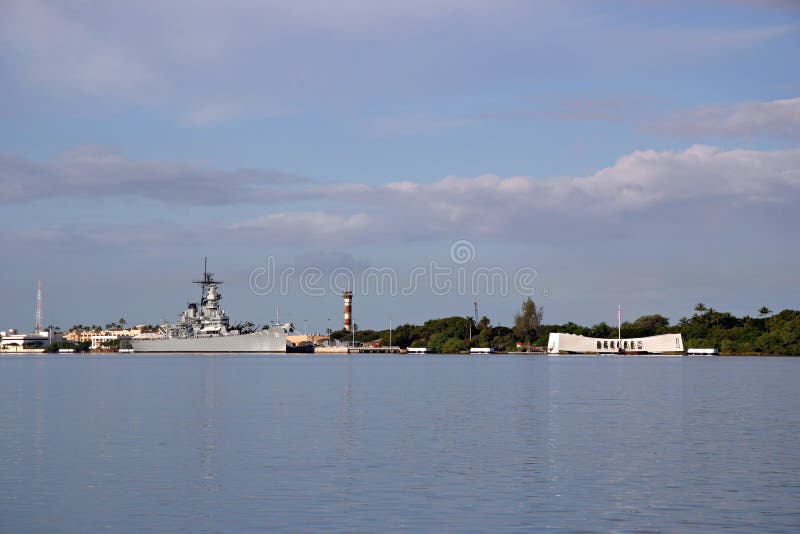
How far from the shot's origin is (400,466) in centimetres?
3512

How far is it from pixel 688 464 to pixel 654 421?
17.5m

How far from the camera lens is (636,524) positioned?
25.0 metres

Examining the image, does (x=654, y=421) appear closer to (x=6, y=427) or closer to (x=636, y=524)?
(x=636, y=524)

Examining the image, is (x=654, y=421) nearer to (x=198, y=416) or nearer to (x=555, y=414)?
(x=555, y=414)

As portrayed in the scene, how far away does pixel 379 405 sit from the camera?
65.4 meters

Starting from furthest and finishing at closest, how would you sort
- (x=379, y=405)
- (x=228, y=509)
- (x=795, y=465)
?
(x=379, y=405) → (x=795, y=465) → (x=228, y=509)

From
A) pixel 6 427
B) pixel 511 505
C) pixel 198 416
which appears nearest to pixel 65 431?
pixel 6 427

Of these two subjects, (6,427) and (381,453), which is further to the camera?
(6,427)

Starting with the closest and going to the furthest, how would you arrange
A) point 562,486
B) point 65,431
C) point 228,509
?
point 228,509 < point 562,486 < point 65,431

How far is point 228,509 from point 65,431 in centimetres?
2336

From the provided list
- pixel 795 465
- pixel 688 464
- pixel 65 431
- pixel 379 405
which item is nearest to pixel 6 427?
pixel 65 431

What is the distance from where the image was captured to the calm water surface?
26.0 metres

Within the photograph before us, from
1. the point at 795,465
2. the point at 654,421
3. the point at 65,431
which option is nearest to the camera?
the point at 795,465

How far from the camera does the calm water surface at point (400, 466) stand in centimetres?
2602
